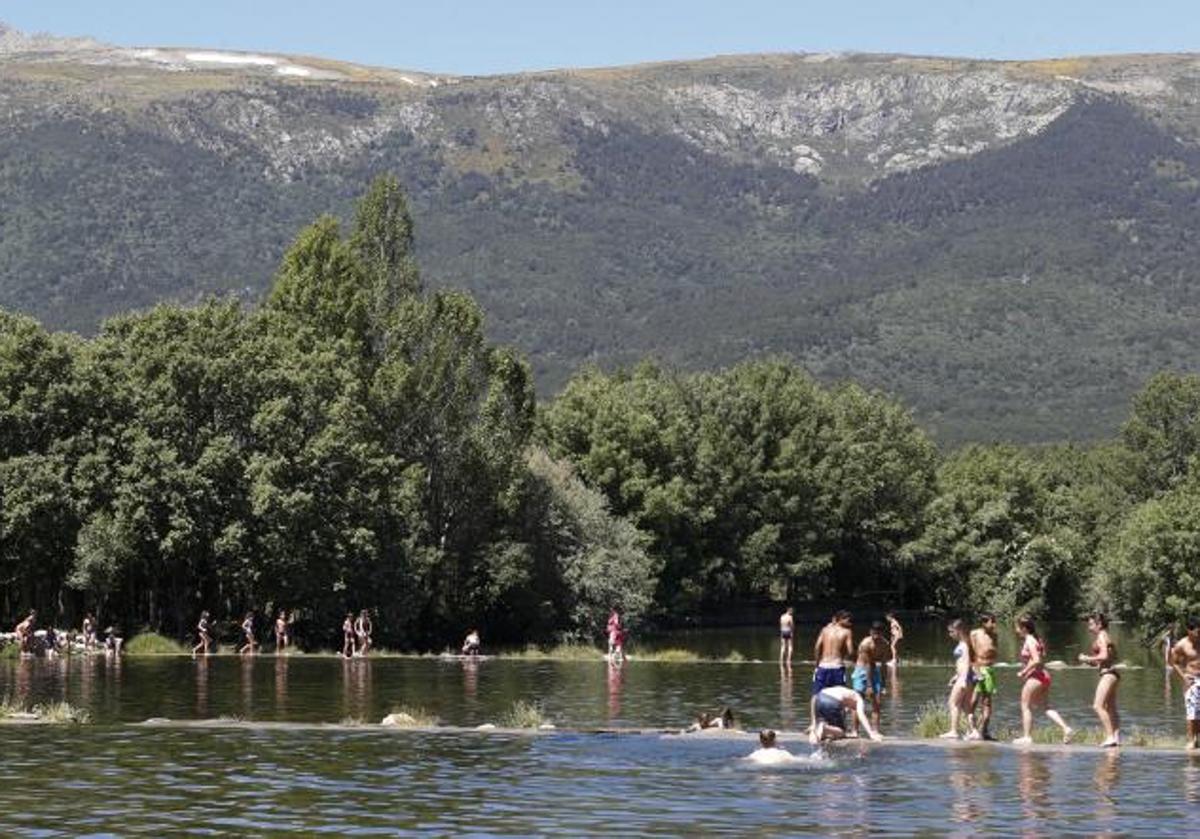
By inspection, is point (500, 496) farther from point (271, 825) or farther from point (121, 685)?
point (271, 825)

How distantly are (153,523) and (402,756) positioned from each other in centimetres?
4538

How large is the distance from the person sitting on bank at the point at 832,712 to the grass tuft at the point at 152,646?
136 feet

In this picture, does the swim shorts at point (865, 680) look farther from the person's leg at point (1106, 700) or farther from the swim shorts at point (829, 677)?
the person's leg at point (1106, 700)

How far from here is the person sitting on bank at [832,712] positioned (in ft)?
118

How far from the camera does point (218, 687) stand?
175 feet

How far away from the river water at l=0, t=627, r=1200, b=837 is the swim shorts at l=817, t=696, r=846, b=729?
0.69 metres

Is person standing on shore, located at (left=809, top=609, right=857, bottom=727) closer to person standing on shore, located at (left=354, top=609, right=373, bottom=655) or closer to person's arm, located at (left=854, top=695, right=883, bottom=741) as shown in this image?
person's arm, located at (left=854, top=695, right=883, bottom=741)


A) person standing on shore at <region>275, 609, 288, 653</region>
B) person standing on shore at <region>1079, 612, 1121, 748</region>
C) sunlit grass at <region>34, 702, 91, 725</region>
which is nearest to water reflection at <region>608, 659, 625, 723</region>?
sunlit grass at <region>34, 702, 91, 725</region>

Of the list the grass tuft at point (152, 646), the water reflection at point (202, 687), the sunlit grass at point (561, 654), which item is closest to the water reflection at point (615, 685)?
the sunlit grass at point (561, 654)

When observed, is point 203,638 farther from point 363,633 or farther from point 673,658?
point 673,658

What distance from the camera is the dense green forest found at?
7894 cm

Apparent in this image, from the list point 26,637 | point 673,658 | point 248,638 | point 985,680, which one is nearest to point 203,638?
point 248,638

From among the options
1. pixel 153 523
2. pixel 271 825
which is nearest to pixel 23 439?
pixel 153 523

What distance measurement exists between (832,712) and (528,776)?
6658mm
